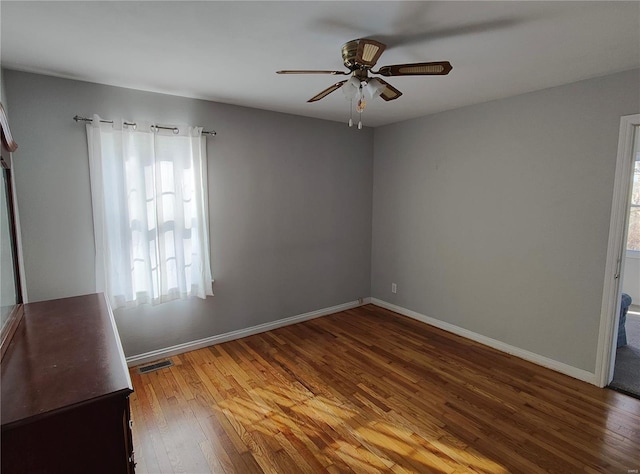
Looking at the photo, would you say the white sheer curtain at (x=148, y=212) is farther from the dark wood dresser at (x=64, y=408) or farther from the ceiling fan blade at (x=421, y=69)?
the ceiling fan blade at (x=421, y=69)

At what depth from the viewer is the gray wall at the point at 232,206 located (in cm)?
252

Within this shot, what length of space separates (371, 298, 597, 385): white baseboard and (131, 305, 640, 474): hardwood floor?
80 millimetres

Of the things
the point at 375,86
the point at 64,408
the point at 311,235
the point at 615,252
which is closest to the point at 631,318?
the point at 615,252

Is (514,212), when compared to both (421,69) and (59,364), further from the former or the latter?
(59,364)

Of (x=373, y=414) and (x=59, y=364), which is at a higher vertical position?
(x=59, y=364)

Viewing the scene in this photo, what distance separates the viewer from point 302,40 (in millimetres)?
1931

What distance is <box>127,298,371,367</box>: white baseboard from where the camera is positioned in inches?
120

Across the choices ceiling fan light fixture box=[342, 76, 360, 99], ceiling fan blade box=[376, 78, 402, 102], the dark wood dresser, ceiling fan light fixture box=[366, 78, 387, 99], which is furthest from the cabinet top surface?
ceiling fan blade box=[376, 78, 402, 102]

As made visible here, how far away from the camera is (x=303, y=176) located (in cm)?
393

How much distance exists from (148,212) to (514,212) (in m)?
3.33

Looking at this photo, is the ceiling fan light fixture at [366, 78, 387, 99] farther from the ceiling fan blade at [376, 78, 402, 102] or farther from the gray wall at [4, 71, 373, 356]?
the gray wall at [4, 71, 373, 356]

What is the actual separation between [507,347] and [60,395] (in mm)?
3498

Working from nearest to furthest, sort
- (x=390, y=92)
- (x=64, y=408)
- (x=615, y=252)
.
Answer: (x=64, y=408) < (x=390, y=92) < (x=615, y=252)

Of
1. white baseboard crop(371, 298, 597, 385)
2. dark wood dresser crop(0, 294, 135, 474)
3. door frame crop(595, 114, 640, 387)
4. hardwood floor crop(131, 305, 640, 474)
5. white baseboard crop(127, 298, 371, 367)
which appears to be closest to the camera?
dark wood dresser crop(0, 294, 135, 474)
